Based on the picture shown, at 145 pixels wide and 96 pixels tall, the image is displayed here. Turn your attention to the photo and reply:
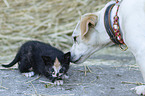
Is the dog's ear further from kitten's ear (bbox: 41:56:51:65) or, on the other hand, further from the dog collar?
kitten's ear (bbox: 41:56:51:65)

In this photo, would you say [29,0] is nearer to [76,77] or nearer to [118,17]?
[76,77]

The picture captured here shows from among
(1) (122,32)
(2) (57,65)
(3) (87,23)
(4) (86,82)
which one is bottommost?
(4) (86,82)

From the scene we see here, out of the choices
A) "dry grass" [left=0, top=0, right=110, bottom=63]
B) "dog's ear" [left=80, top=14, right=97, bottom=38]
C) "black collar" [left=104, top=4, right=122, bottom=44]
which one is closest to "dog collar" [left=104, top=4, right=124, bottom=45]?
"black collar" [left=104, top=4, right=122, bottom=44]

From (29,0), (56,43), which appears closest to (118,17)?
(56,43)

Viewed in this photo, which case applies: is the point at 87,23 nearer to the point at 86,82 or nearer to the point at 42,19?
the point at 86,82

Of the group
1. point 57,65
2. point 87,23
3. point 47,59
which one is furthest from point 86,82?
point 87,23

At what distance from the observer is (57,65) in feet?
8.59

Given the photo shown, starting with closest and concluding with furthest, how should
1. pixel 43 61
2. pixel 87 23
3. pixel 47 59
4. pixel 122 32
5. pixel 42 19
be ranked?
pixel 122 32, pixel 87 23, pixel 47 59, pixel 43 61, pixel 42 19

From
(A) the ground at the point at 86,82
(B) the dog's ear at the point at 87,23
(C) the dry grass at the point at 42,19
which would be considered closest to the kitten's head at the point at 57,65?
(A) the ground at the point at 86,82

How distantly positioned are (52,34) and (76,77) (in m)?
2.19

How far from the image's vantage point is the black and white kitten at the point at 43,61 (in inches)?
104

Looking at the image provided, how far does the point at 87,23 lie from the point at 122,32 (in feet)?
1.30

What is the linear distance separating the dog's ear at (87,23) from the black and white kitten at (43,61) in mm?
410

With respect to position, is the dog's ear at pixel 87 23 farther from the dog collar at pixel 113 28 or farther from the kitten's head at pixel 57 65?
the kitten's head at pixel 57 65
